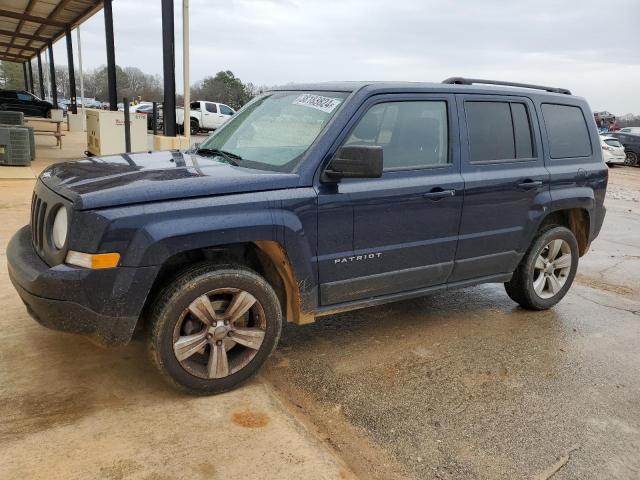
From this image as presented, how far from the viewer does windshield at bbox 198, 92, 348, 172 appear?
342cm

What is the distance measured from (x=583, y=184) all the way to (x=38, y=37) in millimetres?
30557

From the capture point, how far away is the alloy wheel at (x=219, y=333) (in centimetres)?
295

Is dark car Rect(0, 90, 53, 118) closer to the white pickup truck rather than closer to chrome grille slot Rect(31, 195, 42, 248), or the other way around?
the white pickup truck

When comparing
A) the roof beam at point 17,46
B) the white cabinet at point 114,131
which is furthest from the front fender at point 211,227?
the roof beam at point 17,46

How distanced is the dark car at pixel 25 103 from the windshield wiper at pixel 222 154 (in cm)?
2438

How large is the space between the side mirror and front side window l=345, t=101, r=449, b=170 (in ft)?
0.93

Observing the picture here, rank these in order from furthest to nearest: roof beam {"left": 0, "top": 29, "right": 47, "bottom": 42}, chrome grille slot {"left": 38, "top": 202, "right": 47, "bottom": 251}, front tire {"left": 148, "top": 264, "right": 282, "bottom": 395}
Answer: roof beam {"left": 0, "top": 29, "right": 47, "bottom": 42}, chrome grille slot {"left": 38, "top": 202, "right": 47, "bottom": 251}, front tire {"left": 148, "top": 264, "right": 282, "bottom": 395}

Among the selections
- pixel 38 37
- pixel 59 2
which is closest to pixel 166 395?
pixel 59 2

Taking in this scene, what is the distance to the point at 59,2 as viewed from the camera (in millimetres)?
18500

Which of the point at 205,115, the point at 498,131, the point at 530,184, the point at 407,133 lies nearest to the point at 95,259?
the point at 407,133

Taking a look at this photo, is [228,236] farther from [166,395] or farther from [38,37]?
[38,37]

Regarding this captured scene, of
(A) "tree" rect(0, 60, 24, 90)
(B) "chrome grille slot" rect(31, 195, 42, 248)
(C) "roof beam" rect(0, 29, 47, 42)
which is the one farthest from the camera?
(A) "tree" rect(0, 60, 24, 90)

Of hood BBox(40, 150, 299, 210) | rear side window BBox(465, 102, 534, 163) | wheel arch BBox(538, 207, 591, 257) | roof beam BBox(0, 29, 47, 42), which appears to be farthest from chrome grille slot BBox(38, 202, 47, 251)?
roof beam BBox(0, 29, 47, 42)

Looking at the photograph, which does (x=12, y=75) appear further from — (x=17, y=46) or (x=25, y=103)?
(x=25, y=103)
